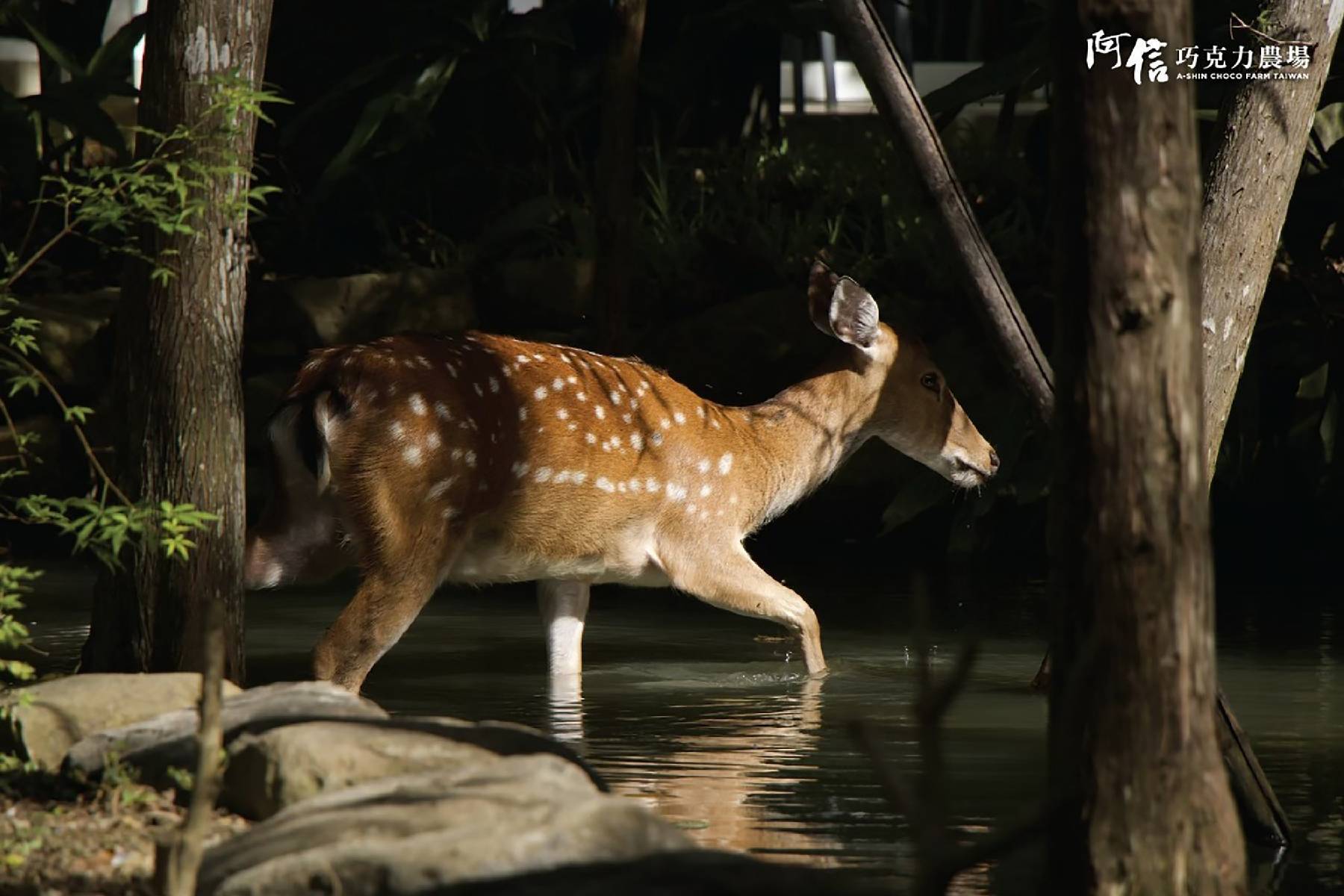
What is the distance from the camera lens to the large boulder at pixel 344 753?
14.6 feet

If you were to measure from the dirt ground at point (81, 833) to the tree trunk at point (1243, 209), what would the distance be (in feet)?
11.4

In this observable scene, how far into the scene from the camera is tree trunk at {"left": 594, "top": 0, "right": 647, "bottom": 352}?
34.7 feet

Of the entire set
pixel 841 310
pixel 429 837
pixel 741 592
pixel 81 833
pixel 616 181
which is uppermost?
pixel 616 181

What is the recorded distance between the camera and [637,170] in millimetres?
14156

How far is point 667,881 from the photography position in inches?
142

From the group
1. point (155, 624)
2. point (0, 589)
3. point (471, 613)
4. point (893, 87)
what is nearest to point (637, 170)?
point (471, 613)

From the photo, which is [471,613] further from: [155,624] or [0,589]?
[0,589]

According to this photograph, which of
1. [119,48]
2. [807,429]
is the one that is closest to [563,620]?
[807,429]

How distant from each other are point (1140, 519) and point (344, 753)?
185cm

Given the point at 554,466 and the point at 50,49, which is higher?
the point at 50,49

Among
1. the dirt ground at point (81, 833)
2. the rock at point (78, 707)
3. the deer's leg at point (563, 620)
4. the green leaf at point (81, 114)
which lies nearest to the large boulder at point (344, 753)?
the dirt ground at point (81, 833)

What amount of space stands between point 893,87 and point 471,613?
14.5 feet

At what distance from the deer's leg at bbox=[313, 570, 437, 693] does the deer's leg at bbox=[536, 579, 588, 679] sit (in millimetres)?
1080

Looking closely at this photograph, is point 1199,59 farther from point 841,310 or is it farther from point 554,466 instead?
point 554,466
